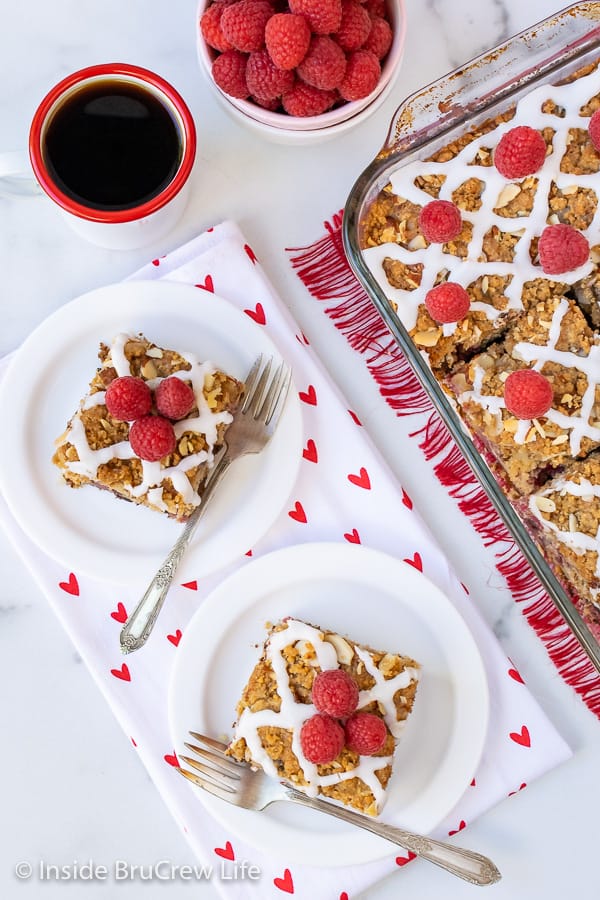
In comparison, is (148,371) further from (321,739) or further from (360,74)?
(321,739)

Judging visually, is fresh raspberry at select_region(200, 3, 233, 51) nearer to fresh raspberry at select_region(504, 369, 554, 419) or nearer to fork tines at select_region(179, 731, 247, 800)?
fresh raspberry at select_region(504, 369, 554, 419)

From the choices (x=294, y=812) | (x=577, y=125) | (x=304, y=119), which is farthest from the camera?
(x=294, y=812)

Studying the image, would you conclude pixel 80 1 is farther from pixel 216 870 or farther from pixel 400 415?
pixel 216 870

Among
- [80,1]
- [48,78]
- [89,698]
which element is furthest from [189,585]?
[80,1]

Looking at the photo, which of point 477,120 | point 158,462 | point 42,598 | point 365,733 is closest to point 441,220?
point 477,120

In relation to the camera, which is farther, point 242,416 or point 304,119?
point 242,416

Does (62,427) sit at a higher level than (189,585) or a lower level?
higher

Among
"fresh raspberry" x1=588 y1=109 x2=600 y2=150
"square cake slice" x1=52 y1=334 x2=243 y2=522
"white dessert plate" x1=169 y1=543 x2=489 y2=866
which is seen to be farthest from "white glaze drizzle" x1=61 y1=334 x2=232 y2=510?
"fresh raspberry" x1=588 y1=109 x2=600 y2=150
